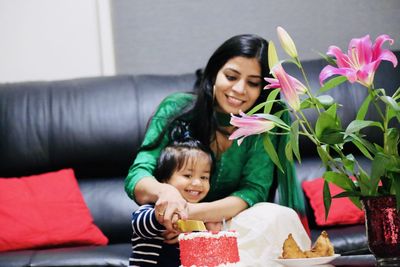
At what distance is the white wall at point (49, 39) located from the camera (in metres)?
3.54

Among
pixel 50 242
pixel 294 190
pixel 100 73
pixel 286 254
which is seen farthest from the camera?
pixel 100 73

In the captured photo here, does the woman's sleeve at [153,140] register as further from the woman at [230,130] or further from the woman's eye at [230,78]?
the woman's eye at [230,78]

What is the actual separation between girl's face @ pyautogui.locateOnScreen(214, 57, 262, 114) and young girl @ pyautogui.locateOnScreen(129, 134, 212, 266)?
166 millimetres

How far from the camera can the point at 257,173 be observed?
91.8 inches

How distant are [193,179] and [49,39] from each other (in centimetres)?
165

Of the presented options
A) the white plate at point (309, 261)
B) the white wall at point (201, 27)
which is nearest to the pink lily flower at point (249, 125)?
the white plate at point (309, 261)

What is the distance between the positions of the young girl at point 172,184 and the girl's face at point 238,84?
0.17 metres

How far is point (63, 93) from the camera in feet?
10.7

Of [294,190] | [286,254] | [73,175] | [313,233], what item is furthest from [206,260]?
[73,175]

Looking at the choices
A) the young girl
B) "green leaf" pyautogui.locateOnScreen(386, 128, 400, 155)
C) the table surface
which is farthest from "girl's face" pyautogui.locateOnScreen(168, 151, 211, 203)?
"green leaf" pyautogui.locateOnScreen(386, 128, 400, 155)

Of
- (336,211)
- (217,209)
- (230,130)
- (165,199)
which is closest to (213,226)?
(217,209)

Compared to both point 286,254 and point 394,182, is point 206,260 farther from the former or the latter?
point 394,182

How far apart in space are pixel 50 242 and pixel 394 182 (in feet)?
5.81

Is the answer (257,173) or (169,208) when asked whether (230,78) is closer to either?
(257,173)
